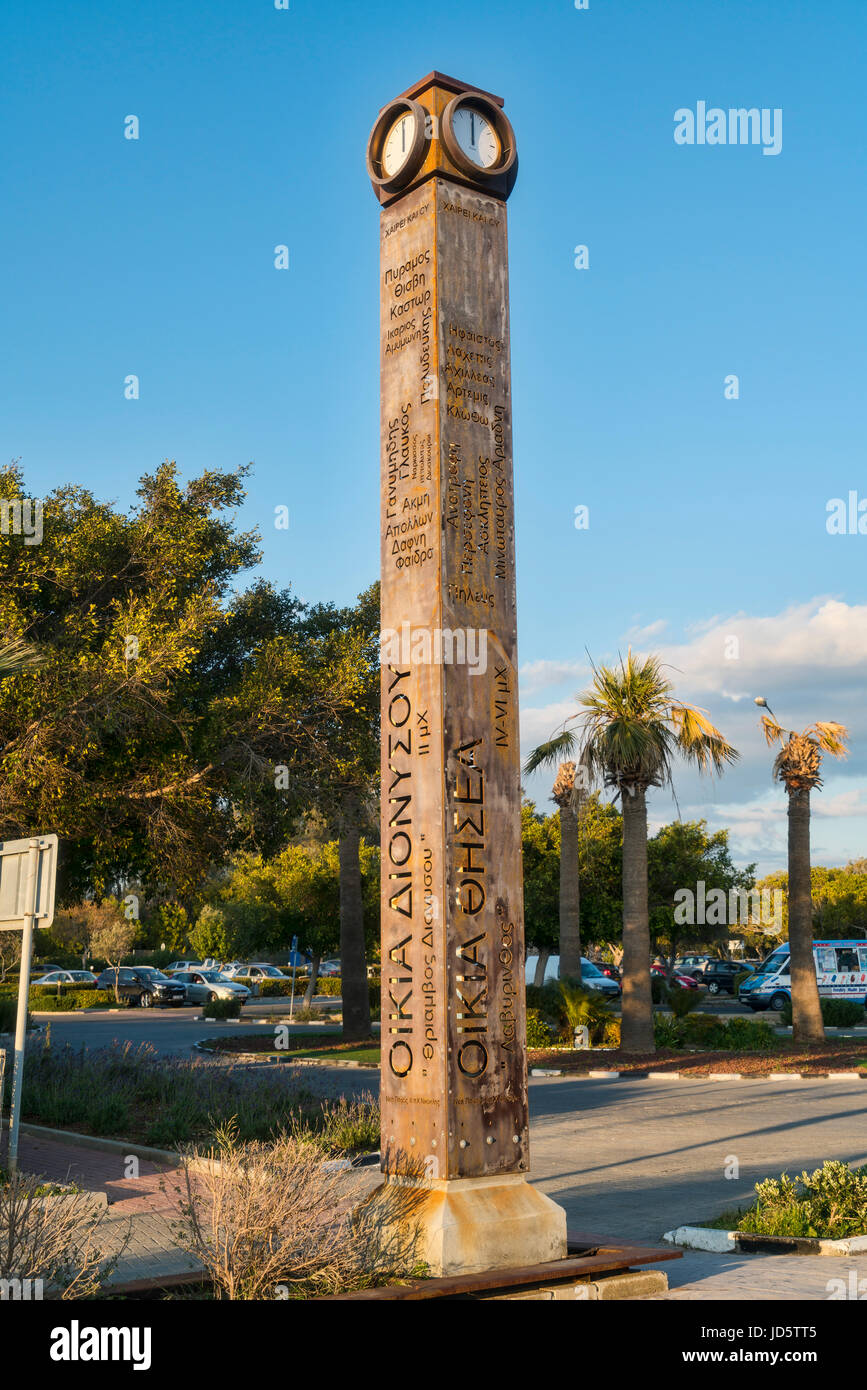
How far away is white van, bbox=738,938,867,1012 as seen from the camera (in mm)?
43719

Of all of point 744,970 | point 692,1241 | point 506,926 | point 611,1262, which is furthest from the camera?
point 744,970

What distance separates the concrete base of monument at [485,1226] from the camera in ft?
21.0

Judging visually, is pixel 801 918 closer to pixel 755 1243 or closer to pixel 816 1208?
pixel 816 1208

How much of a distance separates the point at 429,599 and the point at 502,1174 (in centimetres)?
332

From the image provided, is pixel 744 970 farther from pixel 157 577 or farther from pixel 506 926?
pixel 506 926

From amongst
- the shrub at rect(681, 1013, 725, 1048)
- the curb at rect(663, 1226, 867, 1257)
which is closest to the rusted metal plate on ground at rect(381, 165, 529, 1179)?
the curb at rect(663, 1226, 867, 1257)

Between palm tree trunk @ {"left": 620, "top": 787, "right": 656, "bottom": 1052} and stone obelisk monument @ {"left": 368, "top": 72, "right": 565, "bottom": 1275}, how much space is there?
17328 mm

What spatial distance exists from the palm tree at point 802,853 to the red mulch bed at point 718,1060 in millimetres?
745

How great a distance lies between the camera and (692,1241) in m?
8.80

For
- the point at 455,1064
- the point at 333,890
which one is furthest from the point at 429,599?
the point at 333,890

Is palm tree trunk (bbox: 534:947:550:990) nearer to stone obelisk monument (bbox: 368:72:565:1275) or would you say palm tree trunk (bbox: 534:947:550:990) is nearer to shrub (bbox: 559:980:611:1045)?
shrub (bbox: 559:980:611:1045)

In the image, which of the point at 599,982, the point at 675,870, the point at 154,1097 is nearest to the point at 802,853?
the point at 154,1097

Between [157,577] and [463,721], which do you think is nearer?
[463,721]

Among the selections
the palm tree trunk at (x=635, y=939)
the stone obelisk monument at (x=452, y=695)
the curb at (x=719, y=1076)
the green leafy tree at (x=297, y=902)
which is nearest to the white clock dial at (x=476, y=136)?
the stone obelisk monument at (x=452, y=695)
